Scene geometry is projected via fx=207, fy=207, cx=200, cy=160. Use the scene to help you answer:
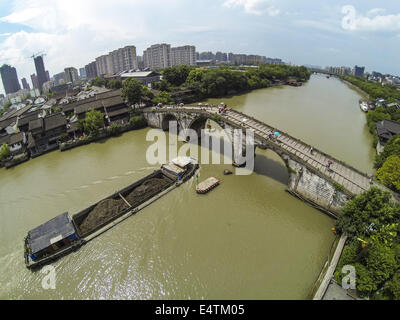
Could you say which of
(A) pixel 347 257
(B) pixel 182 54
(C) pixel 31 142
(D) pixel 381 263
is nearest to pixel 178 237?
(A) pixel 347 257

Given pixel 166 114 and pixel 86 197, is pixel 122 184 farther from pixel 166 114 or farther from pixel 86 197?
pixel 166 114

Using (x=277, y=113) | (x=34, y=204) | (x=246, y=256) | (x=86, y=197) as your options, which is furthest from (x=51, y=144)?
(x=277, y=113)

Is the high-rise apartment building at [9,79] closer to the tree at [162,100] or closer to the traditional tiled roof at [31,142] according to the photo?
the traditional tiled roof at [31,142]

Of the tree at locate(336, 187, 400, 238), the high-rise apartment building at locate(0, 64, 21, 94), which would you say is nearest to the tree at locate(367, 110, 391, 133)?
the tree at locate(336, 187, 400, 238)

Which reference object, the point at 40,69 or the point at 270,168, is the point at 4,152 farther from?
the point at 40,69

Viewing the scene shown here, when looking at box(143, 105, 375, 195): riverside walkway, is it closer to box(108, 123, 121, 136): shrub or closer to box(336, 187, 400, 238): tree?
box(336, 187, 400, 238): tree
